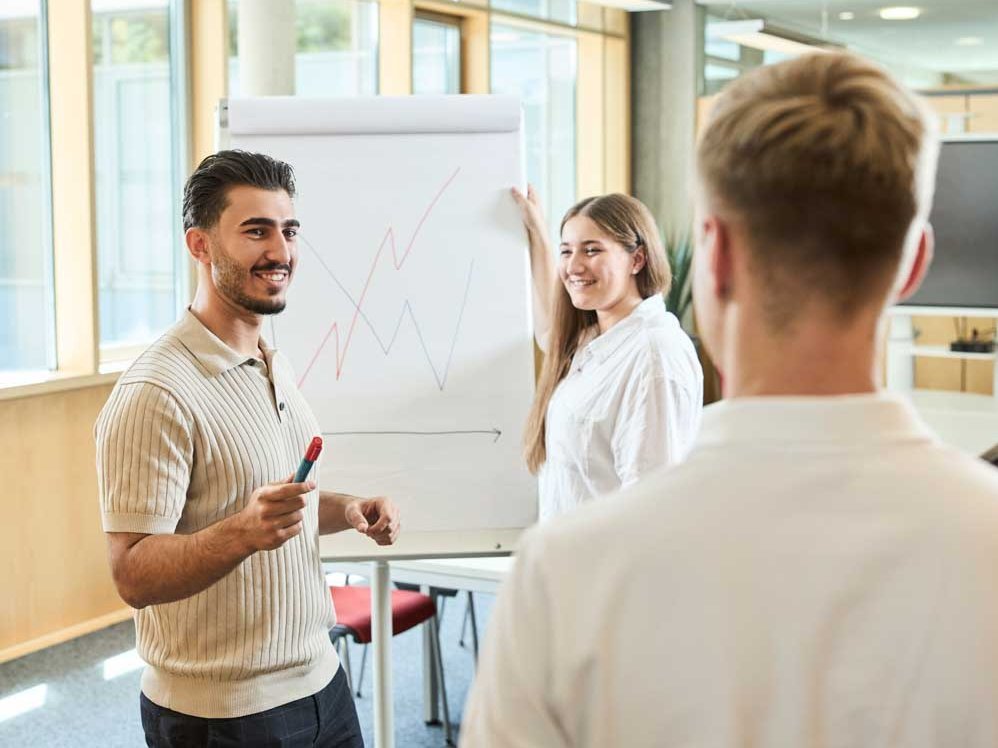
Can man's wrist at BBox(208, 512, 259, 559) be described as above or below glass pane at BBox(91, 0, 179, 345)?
below

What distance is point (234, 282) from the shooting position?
187 cm

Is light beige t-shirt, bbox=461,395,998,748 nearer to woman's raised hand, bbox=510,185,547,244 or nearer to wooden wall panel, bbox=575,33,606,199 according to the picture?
woman's raised hand, bbox=510,185,547,244

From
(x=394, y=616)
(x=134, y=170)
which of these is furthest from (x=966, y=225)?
(x=134, y=170)

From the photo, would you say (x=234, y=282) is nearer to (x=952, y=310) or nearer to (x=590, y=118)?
(x=952, y=310)

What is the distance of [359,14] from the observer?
6.16 meters

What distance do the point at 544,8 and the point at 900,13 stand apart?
2335 millimetres

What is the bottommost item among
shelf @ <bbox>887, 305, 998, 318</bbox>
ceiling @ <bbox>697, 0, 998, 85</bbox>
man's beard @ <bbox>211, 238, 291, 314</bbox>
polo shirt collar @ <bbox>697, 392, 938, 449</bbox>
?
polo shirt collar @ <bbox>697, 392, 938, 449</bbox>

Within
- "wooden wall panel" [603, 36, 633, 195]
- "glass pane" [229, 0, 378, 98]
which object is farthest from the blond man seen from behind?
A: "wooden wall panel" [603, 36, 633, 195]

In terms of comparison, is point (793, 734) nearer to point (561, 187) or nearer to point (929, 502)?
point (929, 502)

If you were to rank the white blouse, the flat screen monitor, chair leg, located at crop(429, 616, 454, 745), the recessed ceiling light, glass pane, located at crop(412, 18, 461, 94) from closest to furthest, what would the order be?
the white blouse → chair leg, located at crop(429, 616, 454, 745) → the flat screen monitor → glass pane, located at crop(412, 18, 461, 94) → the recessed ceiling light

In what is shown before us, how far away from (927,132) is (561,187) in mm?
7374

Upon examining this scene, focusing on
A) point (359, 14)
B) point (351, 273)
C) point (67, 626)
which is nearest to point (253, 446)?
point (351, 273)

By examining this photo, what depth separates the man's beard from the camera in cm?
187

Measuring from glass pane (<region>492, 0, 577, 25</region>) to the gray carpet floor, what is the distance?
13.4 ft
